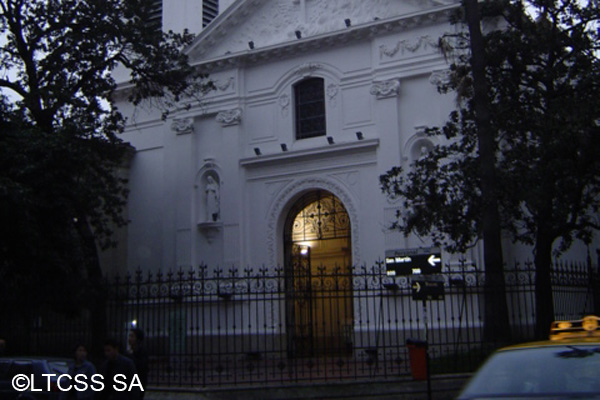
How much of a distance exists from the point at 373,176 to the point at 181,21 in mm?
11005

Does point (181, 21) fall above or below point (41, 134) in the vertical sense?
above

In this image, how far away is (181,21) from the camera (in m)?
29.3

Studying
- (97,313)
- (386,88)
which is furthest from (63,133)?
(386,88)

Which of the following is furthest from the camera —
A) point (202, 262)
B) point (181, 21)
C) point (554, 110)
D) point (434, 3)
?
point (181, 21)

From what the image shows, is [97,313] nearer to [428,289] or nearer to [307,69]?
[428,289]

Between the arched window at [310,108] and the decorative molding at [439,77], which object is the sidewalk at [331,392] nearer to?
the decorative molding at [439,77]

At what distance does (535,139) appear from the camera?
1694 cm

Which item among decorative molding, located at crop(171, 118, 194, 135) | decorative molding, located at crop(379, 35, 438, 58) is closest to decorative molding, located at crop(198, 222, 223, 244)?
decorative molding, located at crop(171, 118, 194, 135)

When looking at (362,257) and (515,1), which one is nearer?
(515,1)

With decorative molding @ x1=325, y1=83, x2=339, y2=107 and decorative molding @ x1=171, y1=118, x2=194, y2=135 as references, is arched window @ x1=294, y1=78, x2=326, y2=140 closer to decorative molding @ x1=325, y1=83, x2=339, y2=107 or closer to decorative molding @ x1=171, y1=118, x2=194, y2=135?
decorative molding @ x1=325, y1=83, x2=339, y2=107

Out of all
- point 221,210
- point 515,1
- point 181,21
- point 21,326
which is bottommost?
point 21,326

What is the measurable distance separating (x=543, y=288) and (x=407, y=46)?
31.0 ft


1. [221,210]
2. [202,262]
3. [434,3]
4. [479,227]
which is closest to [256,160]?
[221,210]

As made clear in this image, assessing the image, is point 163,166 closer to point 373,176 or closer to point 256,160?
point 256,160
